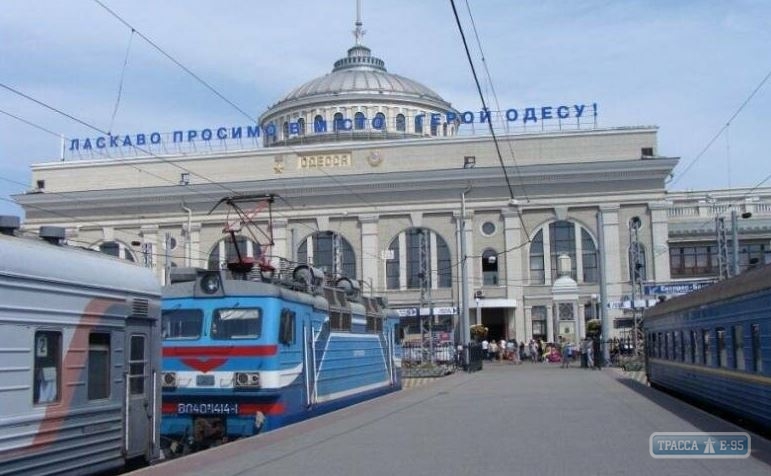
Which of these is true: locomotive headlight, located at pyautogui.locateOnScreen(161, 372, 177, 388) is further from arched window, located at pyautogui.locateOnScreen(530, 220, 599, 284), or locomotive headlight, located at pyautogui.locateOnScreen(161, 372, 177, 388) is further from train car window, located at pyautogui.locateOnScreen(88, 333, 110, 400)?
arched window, located at pyautogui.locateOnScreen(530, 220, 599, 284)

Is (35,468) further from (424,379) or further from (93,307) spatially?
(424,379)

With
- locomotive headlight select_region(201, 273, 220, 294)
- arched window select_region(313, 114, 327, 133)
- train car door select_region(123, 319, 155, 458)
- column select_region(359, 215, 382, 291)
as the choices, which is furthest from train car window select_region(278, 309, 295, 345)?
arched window select_region(313, 114, 327, 133)

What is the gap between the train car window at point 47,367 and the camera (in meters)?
10.7

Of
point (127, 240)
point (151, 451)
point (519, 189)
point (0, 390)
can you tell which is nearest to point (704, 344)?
point (151, 451)

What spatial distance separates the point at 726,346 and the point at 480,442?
5581 mm

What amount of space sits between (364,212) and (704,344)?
5550 cm

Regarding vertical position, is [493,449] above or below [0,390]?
below

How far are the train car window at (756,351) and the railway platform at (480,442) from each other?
104cm

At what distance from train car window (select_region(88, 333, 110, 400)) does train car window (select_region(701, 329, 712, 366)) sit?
12.2 m

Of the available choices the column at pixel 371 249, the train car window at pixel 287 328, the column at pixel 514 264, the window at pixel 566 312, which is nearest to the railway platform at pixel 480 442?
the train car window at pixel 287 328

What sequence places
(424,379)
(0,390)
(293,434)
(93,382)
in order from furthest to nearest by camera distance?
Answer: (424,379) → (293,434) → (93,382) → (0,390)

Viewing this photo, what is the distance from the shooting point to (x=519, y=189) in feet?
241

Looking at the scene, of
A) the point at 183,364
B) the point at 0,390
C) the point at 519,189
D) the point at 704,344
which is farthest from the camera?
the point at 519,189

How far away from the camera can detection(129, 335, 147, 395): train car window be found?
12.9 meters
